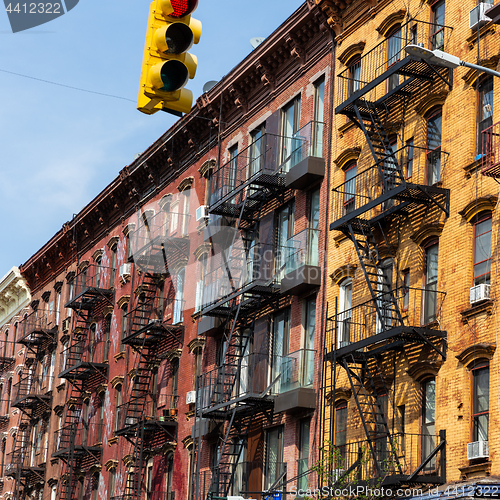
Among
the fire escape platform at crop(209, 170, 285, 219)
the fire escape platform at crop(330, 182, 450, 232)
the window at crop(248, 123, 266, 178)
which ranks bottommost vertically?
the fire escape platform at crop(330, 182, 450, 232)

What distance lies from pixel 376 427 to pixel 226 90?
55.5ft

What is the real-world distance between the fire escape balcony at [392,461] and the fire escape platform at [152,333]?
1366cm

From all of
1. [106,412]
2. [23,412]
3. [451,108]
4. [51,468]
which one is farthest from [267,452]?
[23,412]

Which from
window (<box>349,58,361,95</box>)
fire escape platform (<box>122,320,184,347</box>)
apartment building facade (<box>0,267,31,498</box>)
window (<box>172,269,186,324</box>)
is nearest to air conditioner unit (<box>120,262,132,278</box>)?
fire escape platform (<box>122,320,184,347</box>)

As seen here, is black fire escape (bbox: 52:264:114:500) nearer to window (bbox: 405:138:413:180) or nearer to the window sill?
window (bbox: 405:138:413:180)

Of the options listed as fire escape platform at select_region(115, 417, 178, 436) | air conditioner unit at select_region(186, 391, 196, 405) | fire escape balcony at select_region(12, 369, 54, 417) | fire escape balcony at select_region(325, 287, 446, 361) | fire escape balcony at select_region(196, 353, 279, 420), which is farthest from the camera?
fire escape balcony at select_region(12, 369, 54, 417)

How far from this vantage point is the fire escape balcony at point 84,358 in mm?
44562

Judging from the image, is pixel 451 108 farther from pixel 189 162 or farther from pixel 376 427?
pixel 189 162

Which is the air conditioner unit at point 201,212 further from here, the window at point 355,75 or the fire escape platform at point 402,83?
the fire escape platform at point 402,83

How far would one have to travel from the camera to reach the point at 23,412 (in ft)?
176

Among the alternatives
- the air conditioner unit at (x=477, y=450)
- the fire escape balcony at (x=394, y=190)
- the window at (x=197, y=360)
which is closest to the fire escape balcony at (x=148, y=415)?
the window at (x=197, y=360)

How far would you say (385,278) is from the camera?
966 inches

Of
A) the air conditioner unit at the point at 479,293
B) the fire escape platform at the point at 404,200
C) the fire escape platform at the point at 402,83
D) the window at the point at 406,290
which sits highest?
the fire escape platform at the point at 402,83

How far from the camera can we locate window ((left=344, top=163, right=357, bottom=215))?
91.4 feet
